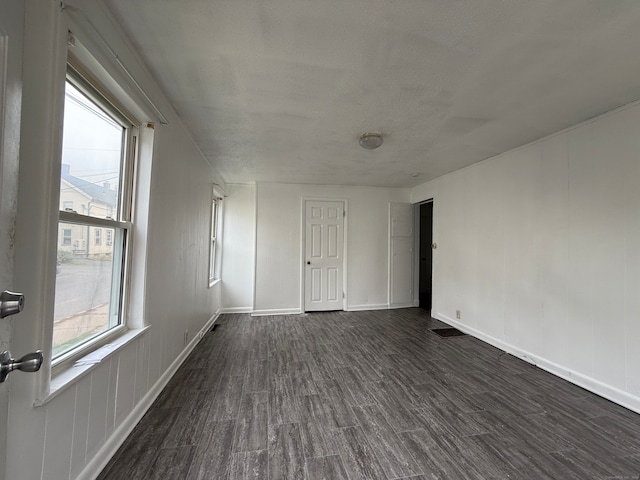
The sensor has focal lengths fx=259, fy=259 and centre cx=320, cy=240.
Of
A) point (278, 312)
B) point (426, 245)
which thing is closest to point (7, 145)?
point (278, 312)

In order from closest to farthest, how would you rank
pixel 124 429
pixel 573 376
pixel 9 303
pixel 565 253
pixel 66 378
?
pixel 9 303
pixel 66 378
pixel 124 429
pixel 573 376
pixel 565 253

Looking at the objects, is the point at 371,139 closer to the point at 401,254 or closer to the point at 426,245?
the point at 401,254

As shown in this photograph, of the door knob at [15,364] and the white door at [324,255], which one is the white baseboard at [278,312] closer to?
the white door at [324,255]

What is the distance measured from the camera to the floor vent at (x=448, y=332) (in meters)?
3.61

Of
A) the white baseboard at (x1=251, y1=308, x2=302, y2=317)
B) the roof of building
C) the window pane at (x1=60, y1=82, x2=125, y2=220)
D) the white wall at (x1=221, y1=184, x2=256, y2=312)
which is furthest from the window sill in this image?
the white wall at (x1=221, y1=184, x2=256, y2=312)

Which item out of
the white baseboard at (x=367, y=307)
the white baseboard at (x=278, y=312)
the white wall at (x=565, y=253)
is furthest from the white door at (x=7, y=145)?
the white baseboard at (x=367, y=307)

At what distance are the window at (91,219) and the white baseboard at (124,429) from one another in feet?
1.88

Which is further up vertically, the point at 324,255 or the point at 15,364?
the point at 324,255

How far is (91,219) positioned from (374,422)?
218cm

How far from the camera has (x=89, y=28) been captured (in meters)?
1.14

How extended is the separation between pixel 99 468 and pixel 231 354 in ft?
5.18

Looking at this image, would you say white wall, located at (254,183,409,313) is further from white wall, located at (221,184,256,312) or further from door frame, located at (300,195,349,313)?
white wall, located at (221,184,256,312)

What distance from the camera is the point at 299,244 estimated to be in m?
4.73

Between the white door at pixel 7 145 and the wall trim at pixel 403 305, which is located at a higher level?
the white door at pixel 7 145
